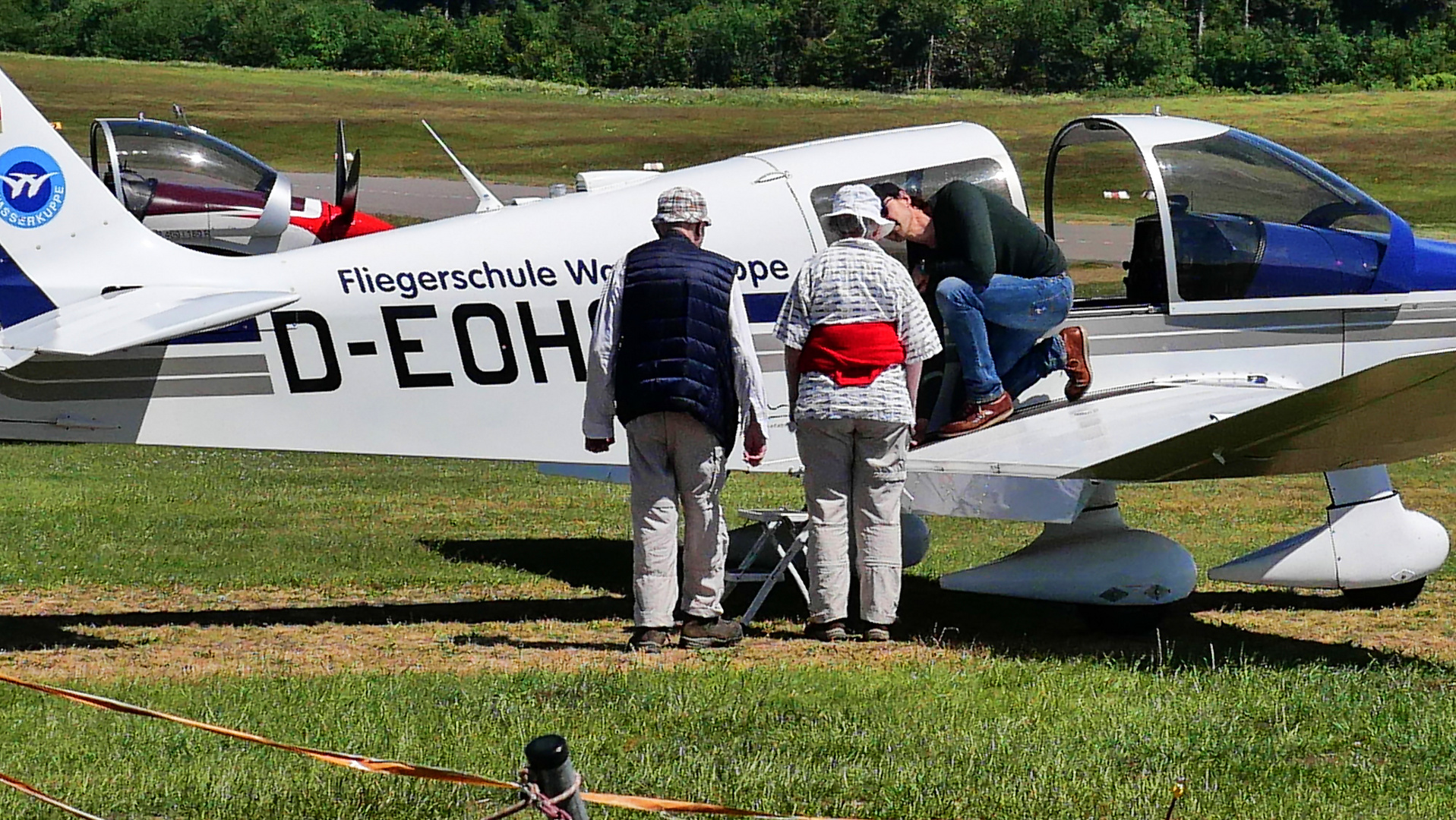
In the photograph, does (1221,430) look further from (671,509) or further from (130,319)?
(130,319)

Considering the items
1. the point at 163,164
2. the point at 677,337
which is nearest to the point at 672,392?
the point at 677,337

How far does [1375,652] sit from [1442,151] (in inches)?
1641

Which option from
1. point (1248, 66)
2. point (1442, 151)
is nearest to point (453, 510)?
point (1442, 151)

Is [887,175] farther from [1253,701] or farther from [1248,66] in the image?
[1248,66]

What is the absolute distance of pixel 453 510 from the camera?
11.9 metres

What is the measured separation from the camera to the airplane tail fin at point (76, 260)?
7.30 meters

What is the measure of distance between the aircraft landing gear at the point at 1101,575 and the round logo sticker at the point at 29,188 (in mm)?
4366

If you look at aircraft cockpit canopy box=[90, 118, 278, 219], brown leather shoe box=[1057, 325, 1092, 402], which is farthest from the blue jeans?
aircraft cockpit canopy box=[90, 118, 278, 219]

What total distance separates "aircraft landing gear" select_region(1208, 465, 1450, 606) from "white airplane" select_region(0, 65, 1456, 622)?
0.01 metres

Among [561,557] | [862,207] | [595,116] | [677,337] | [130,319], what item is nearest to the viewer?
[677,337]

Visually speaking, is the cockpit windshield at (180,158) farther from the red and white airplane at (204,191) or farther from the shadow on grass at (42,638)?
the shadow on grass at (42,638)

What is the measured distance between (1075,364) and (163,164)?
37.1 feet

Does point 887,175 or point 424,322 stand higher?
point 887,175

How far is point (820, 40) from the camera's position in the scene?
66938 millimetres
